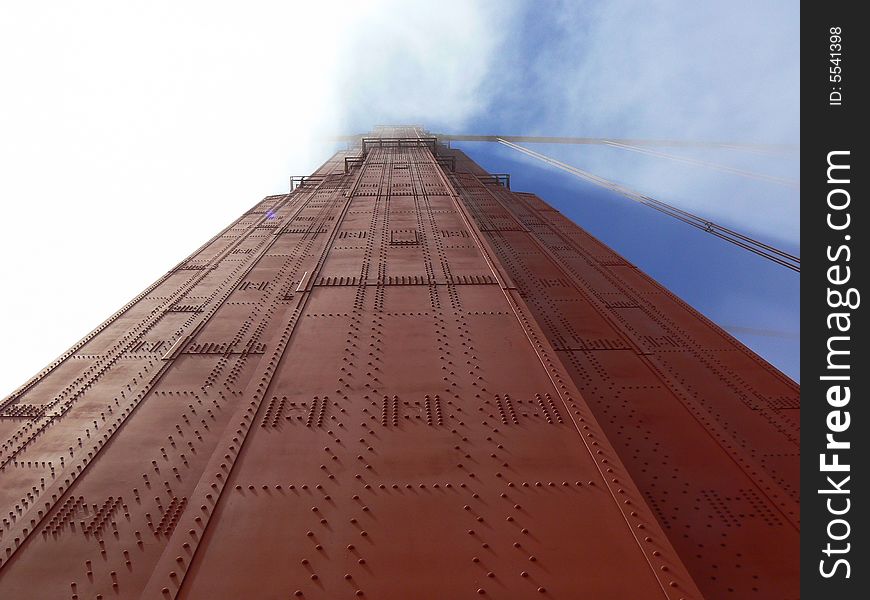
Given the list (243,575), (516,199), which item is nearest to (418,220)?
(243,575)

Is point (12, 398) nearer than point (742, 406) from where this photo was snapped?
Yes

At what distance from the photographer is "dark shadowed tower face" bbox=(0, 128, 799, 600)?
123 inches

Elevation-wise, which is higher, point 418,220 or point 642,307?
point 418,220

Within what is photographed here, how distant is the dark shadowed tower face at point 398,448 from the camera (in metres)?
3.12

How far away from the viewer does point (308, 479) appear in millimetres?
3738

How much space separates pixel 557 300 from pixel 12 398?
9677mm

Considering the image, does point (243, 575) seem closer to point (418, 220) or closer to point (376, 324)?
point (376, 324)

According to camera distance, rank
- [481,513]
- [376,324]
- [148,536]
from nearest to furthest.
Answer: [481,513] < [148,536] < [376,324]

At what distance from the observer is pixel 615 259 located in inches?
564

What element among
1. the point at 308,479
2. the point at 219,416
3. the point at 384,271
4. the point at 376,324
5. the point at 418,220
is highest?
the point at 418,220

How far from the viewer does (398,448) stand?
4.09 meters

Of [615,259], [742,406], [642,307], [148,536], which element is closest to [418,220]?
[642,307]

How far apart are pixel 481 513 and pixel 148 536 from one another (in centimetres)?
352

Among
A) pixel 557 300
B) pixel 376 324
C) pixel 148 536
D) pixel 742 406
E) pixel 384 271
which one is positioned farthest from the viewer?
pixel 557 300
